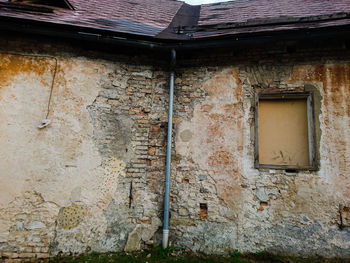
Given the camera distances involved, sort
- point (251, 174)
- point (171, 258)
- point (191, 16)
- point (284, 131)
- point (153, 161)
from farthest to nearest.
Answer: point (191, 16) < point (153, 161) < point (284, 131) < point (251, 174) < point (171, 258)

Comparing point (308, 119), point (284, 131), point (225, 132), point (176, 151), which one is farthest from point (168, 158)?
point (308, 119)

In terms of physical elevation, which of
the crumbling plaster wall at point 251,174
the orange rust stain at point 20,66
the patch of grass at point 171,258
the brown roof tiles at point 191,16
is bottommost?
the patch of grass at point 171,258

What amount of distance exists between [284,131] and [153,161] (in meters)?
2.24

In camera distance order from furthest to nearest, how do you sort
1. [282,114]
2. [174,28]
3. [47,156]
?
[174,28] < [282,114] < [47,156]

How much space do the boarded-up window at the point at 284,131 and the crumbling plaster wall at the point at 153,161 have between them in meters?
0.15

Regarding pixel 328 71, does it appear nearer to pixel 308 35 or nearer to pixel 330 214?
pixel 308 35

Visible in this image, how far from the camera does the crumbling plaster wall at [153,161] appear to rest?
3057mm

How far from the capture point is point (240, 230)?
10.4 ft

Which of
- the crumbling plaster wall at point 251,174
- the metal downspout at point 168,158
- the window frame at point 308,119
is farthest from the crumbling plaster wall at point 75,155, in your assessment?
the window frame at point 308,119

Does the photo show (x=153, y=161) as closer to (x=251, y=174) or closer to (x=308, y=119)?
(x=251, y=174)

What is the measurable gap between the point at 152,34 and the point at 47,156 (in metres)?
2.67

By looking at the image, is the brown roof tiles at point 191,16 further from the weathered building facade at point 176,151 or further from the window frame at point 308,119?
the window frame at point 308,119

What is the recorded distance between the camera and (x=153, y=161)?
3.55 m

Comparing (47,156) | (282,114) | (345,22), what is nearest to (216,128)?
(282,114)
